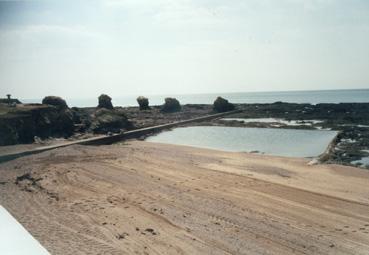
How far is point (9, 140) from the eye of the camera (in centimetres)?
2220

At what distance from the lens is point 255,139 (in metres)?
28.2

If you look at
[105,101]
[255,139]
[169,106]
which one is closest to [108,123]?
[255,139]

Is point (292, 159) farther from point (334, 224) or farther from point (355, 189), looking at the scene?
point (334, 224)

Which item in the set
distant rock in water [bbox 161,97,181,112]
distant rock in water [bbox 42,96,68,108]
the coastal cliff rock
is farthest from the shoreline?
distant rock in water [bbox 161,97,181,112]

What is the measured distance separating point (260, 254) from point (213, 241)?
113 centimetres

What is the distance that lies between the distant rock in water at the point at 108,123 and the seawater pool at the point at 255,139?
3191mm

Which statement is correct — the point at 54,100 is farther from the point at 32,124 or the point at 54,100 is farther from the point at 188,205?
the point at 188,205

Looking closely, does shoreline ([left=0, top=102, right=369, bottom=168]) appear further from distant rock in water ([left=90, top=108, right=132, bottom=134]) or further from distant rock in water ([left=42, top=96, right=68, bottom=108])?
distant rock in water ([left=42, top=96, right=68, bottom=108])

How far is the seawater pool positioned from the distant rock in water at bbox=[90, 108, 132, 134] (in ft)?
10.5

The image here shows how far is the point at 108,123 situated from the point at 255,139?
12511 millimetres

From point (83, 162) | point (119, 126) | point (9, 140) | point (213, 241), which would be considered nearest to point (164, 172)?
point (83, 162)

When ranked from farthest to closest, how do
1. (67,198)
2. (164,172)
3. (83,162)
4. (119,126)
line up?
1. (119,126)
2. (83,162)
3. (164,172)
4. (67,198)

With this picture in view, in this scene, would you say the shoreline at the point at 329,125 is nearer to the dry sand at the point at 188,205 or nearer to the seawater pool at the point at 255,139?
the seawater pool at the point at 255,139

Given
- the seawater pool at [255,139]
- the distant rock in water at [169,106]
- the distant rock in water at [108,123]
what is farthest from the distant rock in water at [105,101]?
the distant rock in water at [108,123]
